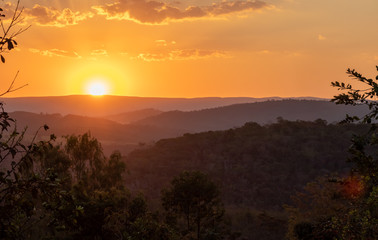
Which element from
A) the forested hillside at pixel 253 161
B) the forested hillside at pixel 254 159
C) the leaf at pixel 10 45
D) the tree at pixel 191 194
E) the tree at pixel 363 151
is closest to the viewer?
the leaf at pixel 10 45

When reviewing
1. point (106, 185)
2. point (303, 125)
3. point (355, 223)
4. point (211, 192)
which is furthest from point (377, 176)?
point (303, 125)

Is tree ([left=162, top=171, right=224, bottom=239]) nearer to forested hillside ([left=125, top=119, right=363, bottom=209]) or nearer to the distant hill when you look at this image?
forested hillside ([left=125, top=119, right=363, bottom=209])

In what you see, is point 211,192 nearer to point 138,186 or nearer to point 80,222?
point 80,222

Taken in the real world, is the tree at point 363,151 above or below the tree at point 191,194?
above

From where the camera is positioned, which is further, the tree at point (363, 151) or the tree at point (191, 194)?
the tree at point (191, 194)

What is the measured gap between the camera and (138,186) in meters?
69.9

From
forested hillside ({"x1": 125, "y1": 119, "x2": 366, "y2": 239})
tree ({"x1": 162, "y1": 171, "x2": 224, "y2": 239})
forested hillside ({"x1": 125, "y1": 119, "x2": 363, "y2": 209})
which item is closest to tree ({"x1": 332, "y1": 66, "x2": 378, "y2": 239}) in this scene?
tree ({"x1": 162, "y1": 171, "x2": 224, "y2": 239})

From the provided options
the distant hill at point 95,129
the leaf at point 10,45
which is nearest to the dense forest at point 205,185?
the leaf at point 10,45

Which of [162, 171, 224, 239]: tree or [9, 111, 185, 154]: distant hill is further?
[9, 111, 185, 154]: distant hill

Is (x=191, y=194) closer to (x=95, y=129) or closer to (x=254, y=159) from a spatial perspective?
(x=254, y=159)

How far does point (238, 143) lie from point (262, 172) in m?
14.2

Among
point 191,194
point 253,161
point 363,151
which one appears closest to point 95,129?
point 253,161

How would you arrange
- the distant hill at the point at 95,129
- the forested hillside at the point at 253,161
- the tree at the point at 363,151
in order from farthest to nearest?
the distant hill at the point at 95,129
the forested hillside at the point at 253,161
the tree at the point at 363,151

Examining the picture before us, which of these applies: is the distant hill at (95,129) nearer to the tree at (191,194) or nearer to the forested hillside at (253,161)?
the forested hillside at (253,161)
